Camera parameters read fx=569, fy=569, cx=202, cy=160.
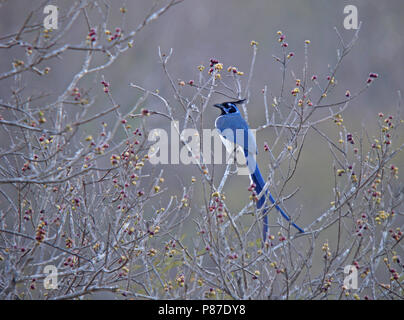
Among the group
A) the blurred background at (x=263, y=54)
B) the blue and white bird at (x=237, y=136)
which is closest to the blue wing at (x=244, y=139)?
the blue and white bird at (x=237, y=136)

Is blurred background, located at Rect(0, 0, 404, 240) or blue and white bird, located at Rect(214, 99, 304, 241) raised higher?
blurred background, located at Rect(0, 0, 404, 240)

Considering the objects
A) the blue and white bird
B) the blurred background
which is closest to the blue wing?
the blue and white bird

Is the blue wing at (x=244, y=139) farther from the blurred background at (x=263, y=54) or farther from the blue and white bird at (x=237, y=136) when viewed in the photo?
the blurred background at (x=263, y=54)

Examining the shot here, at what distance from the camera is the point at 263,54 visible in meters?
12.4

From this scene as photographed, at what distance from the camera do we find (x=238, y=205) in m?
10.2

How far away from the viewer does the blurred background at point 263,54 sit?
34.1 feet

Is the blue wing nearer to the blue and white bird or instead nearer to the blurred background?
the blue and white bird

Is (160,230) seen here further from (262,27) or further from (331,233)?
(262,27)

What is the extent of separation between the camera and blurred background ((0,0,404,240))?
10398 millimetres

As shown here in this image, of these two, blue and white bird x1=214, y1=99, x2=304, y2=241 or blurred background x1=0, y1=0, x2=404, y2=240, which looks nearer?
blue and white bird x1=214, y1=99, x2=304, y2=241

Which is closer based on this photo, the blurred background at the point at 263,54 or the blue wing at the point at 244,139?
the blue wing at the point at 244,139

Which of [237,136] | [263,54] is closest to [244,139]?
[237,136]
